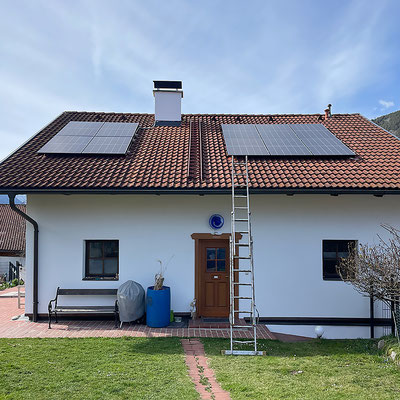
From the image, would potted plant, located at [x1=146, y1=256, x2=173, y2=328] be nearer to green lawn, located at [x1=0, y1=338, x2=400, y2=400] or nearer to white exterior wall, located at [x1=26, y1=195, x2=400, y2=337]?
white exterior wall, located at [x1=26, y1=195, x2=400, y2=337]

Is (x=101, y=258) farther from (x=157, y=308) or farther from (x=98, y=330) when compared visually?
(x=157, y=308)

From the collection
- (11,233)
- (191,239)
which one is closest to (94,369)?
(191,239)

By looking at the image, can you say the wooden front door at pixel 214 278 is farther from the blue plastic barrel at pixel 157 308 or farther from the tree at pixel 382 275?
the tree at pixel 382 275

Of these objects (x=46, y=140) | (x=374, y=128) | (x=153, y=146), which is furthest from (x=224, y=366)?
(x=374, y=128)

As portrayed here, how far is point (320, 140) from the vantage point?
35.3 ft

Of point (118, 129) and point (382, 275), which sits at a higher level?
point (118, 129)

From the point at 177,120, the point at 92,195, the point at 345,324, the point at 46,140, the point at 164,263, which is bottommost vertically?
the point at 345,324

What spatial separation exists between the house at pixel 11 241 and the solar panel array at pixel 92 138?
594 inches

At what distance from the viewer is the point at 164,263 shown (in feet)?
29.2

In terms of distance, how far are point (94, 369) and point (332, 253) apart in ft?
21.1

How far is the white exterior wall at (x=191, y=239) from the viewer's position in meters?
8.82

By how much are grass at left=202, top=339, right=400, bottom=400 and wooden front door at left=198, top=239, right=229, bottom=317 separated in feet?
5.54

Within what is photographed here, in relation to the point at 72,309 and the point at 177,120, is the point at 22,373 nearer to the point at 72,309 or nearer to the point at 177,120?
the point at 72,309

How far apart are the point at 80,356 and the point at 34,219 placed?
416 centimetres
